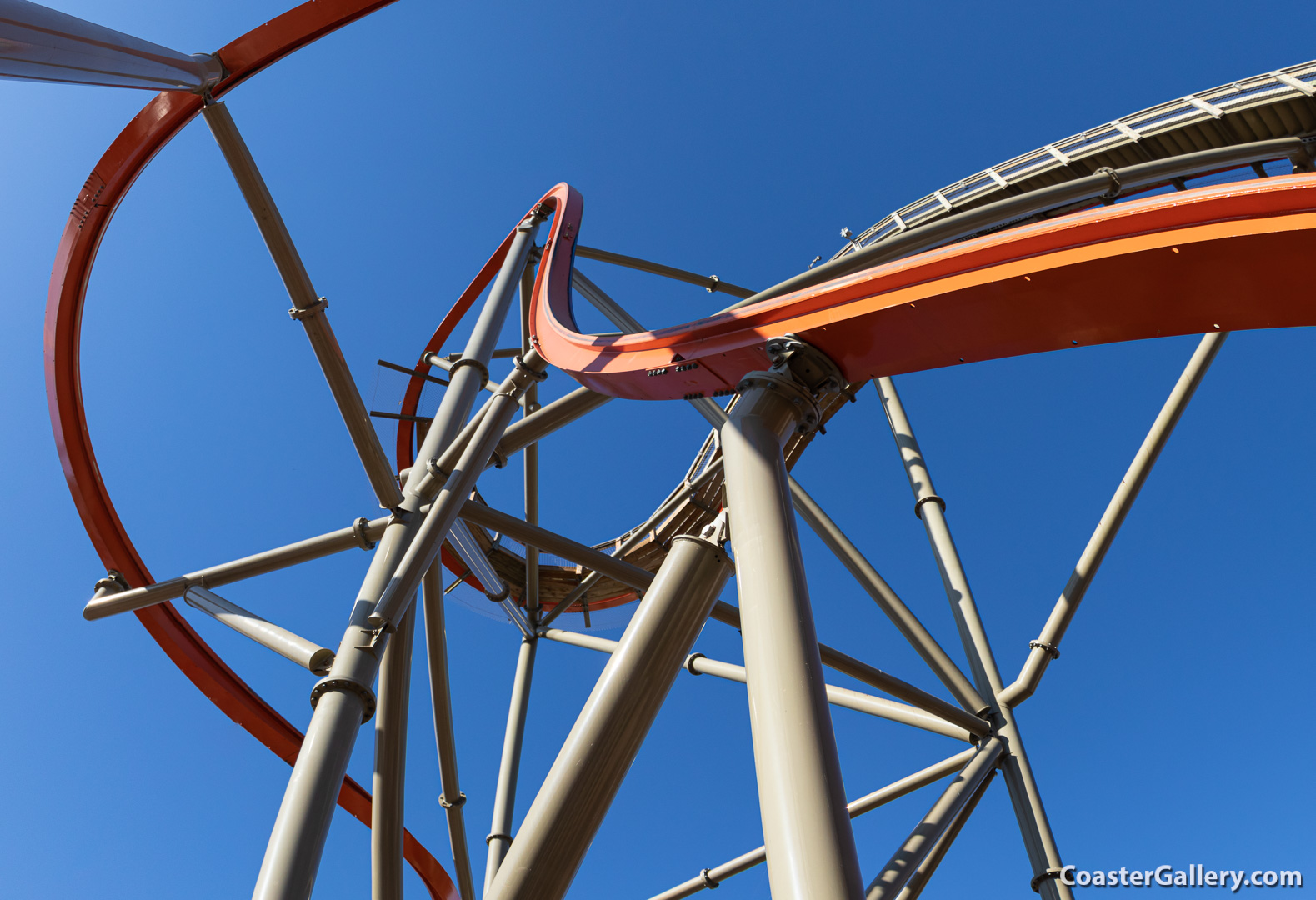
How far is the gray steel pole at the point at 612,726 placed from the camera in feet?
7.64

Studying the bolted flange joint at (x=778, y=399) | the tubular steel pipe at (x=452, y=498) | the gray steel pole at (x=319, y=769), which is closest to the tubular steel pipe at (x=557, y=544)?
the tubular steel pipe at (x=452, y=498)

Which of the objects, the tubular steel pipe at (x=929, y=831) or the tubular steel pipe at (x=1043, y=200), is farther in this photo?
the tubular steel pipe at (x=1043, y=200)

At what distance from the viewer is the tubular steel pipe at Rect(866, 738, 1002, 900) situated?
4605 mm

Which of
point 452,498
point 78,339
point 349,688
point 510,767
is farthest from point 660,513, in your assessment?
point 349,688

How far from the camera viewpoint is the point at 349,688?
3676 millimetres

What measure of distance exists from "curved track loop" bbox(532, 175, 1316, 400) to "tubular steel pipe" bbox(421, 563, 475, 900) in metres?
3.14

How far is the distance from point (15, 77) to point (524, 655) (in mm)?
6587

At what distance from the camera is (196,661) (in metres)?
7.49

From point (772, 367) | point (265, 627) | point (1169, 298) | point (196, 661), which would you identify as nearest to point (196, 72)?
point (265, 627)

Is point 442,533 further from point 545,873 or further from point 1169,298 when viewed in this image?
point 1169,298

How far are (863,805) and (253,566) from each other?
469cm

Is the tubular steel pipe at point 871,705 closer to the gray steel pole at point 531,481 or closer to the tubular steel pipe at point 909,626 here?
the tubular steel pipe at point 909,626

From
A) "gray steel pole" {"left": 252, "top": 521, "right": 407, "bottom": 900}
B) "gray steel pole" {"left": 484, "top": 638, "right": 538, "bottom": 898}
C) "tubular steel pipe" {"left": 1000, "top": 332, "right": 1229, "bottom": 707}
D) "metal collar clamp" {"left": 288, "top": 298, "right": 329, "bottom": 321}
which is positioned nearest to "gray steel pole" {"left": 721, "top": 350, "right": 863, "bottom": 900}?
"gray steel pole" {"left": 252, "top": 521, "right": 407, "bottom": 900}

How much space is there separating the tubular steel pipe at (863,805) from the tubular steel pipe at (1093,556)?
63cm
